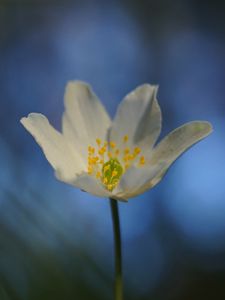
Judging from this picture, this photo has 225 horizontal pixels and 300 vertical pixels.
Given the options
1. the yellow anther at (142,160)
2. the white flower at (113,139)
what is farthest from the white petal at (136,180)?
the yellow anther at (142,160)

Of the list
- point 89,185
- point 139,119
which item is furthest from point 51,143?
Result: point 139,119

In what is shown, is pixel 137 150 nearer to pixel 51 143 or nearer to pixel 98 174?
pixel 98 174

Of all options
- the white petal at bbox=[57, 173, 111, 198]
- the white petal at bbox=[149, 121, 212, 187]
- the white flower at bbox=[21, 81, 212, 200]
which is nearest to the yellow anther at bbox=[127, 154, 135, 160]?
the white flower at bbox=[21, 81, 212, 200]

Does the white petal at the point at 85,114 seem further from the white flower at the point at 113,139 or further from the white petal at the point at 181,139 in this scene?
the white petal at the point at 181,139

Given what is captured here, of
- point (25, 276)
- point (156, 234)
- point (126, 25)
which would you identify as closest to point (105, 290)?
point (25, 276)

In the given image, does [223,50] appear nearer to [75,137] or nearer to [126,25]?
[126,25]
